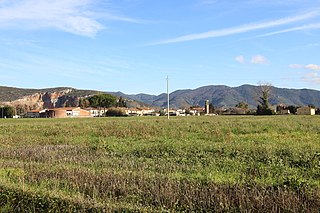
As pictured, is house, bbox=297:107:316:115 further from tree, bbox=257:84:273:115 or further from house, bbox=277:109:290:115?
tree, bbox=257:84:273:115

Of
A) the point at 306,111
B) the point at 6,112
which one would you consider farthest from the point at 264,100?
the point at 6,112

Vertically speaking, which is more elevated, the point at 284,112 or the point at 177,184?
the point at 284,112

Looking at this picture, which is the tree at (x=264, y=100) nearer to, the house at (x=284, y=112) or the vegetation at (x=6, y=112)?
the house at (x=284, y=112)

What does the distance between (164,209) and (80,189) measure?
2887 millimetres

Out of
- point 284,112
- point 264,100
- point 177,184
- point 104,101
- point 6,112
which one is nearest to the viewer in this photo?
point 177,184

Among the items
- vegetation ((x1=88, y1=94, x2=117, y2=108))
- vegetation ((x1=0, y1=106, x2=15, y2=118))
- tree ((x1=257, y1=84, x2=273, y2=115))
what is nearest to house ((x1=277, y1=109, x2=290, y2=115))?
tree ((x1=257, y1=84, x2=273, y2=115))

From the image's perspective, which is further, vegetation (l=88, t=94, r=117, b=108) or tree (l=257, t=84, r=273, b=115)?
vegetation (l=88, t=94, r=117, b=108)

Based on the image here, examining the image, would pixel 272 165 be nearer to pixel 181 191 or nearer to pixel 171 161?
pixel 171 161

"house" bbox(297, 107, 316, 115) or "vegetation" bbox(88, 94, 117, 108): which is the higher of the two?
"vegetation" bbox(88, 94, 117, 108)

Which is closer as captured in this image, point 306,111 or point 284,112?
point 306,111

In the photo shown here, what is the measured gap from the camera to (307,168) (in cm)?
1252

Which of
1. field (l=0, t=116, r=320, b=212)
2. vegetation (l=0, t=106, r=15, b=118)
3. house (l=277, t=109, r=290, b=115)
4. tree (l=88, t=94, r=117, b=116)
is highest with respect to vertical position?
tree (l=88, t=94, r=117, b=116)

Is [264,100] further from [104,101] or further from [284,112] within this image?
[104,101]

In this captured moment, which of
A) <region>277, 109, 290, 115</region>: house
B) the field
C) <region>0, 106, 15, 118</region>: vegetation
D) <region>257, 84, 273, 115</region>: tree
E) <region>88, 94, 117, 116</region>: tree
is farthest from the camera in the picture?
<region>88, 94, 117, 116</region>: tree
